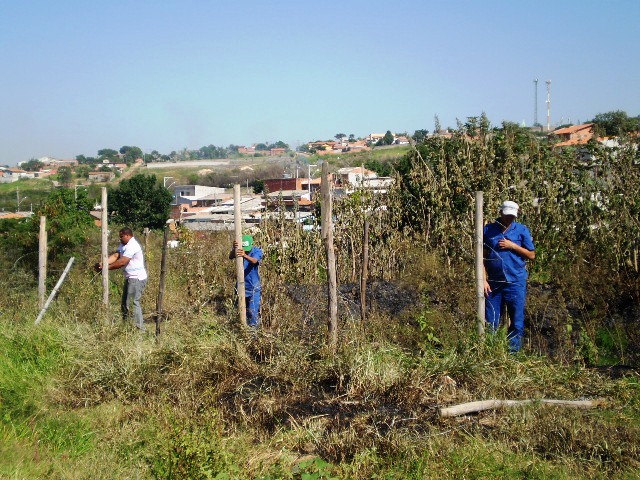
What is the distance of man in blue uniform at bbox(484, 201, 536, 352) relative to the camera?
22.6 feet

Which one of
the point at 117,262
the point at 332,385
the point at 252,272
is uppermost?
the point at 117,262

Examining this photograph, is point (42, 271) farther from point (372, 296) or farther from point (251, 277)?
point (372, 296)

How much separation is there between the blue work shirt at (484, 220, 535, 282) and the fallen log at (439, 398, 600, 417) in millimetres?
1807

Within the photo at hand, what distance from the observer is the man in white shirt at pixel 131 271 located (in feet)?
28.5

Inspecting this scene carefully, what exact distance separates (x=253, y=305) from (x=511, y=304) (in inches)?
113

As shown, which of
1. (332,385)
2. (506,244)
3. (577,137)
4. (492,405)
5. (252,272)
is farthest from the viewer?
(577,137)

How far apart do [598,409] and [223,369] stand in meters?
3.13

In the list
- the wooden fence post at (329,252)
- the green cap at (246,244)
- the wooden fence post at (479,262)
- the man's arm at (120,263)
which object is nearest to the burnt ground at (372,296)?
the green cap at (246,244)

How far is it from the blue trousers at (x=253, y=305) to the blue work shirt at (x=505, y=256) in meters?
2.51

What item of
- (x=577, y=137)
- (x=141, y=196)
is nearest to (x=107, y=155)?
(x=141, y=196)

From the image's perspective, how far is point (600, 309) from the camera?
7.82 metres

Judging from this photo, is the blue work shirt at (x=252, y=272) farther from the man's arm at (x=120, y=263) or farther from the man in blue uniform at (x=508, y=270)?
the man in blue uniform at (x=508, y=270)

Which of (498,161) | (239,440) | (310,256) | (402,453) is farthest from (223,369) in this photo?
(498,161)

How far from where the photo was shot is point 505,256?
6.96 metres
